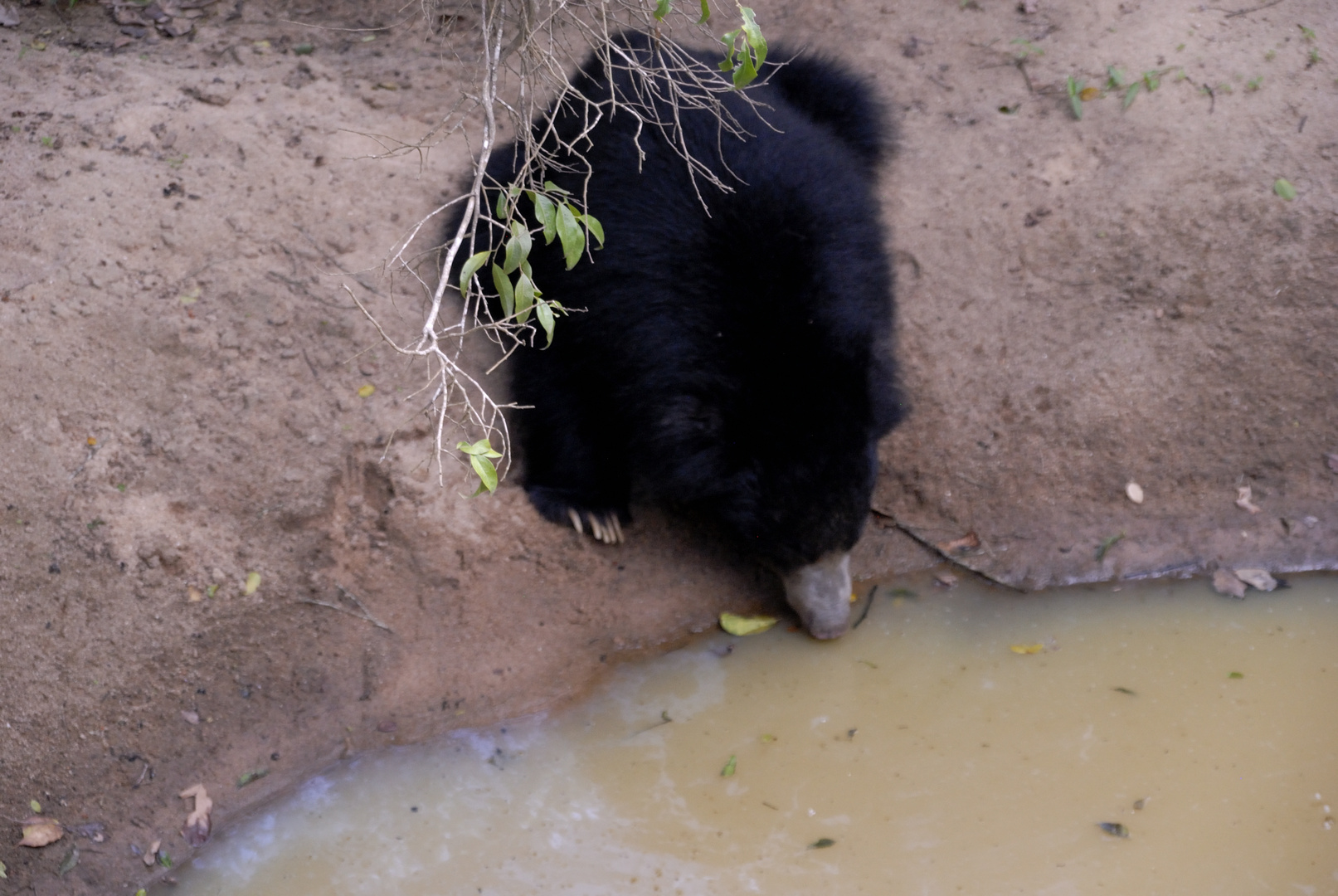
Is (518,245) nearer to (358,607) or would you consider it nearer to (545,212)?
(545,212)

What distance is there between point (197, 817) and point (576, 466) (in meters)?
1.44

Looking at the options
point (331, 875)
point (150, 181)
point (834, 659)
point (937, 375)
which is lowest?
point (331, 875)

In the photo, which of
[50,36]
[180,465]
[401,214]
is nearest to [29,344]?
[180,465]

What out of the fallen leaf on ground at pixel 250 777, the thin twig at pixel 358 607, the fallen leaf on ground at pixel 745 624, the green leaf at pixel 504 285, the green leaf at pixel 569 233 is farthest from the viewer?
the fallen leaf on ground at pixel 745 624

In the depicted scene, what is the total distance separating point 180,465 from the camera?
3.15 m

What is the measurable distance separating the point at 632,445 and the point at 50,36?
291cm

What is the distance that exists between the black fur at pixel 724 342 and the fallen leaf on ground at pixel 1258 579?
126 centimetres

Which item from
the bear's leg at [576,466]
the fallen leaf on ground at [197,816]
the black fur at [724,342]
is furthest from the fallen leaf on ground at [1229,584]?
the fallen leaf on ground at [197,816]

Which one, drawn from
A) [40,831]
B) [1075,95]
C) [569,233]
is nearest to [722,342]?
[569,233]

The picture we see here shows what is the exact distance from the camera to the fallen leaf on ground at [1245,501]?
355cm

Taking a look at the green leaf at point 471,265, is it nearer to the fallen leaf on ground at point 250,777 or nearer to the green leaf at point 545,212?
the green leaf at point 545,212

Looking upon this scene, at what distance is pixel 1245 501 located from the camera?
3.56 metres

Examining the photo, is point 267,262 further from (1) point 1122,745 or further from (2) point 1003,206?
(1) point 1122,745

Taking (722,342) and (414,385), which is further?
(414,385)
